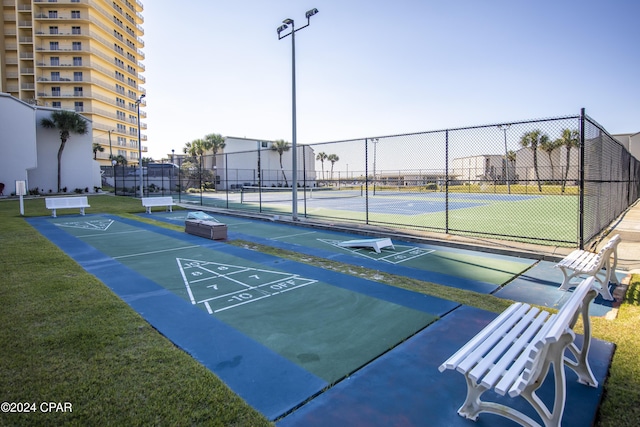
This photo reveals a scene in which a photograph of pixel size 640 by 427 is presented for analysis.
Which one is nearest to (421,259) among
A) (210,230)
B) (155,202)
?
(210,230)

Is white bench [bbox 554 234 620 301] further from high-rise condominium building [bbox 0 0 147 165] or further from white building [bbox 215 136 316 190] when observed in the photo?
high-rise condominium building [bbox 0 0 147 165]

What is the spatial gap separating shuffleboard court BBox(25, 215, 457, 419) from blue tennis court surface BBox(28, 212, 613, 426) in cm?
2

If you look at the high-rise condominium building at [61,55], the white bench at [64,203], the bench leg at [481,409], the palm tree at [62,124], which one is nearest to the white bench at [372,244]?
the bench leg at [481,409]

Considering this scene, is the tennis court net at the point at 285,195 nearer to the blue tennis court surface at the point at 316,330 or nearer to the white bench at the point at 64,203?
the white bench at the point at 64,203

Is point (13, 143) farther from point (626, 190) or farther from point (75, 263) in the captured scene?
point (626, 190)

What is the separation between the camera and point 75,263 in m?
8.45

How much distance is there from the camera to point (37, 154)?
117 feet

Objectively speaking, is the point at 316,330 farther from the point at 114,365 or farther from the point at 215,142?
the point at 215,142

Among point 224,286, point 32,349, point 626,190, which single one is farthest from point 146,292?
point 626,190

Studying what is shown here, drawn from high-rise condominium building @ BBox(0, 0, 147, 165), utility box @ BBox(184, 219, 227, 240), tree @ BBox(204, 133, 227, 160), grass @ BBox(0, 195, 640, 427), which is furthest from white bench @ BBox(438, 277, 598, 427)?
high-rise condominium building @ BBox(0, 0, 147, 165)

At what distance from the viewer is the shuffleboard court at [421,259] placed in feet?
24.2

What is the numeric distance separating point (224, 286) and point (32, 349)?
10.3ft

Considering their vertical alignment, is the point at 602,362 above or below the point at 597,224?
below

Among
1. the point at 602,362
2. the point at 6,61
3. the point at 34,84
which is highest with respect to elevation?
the point at 6,61
